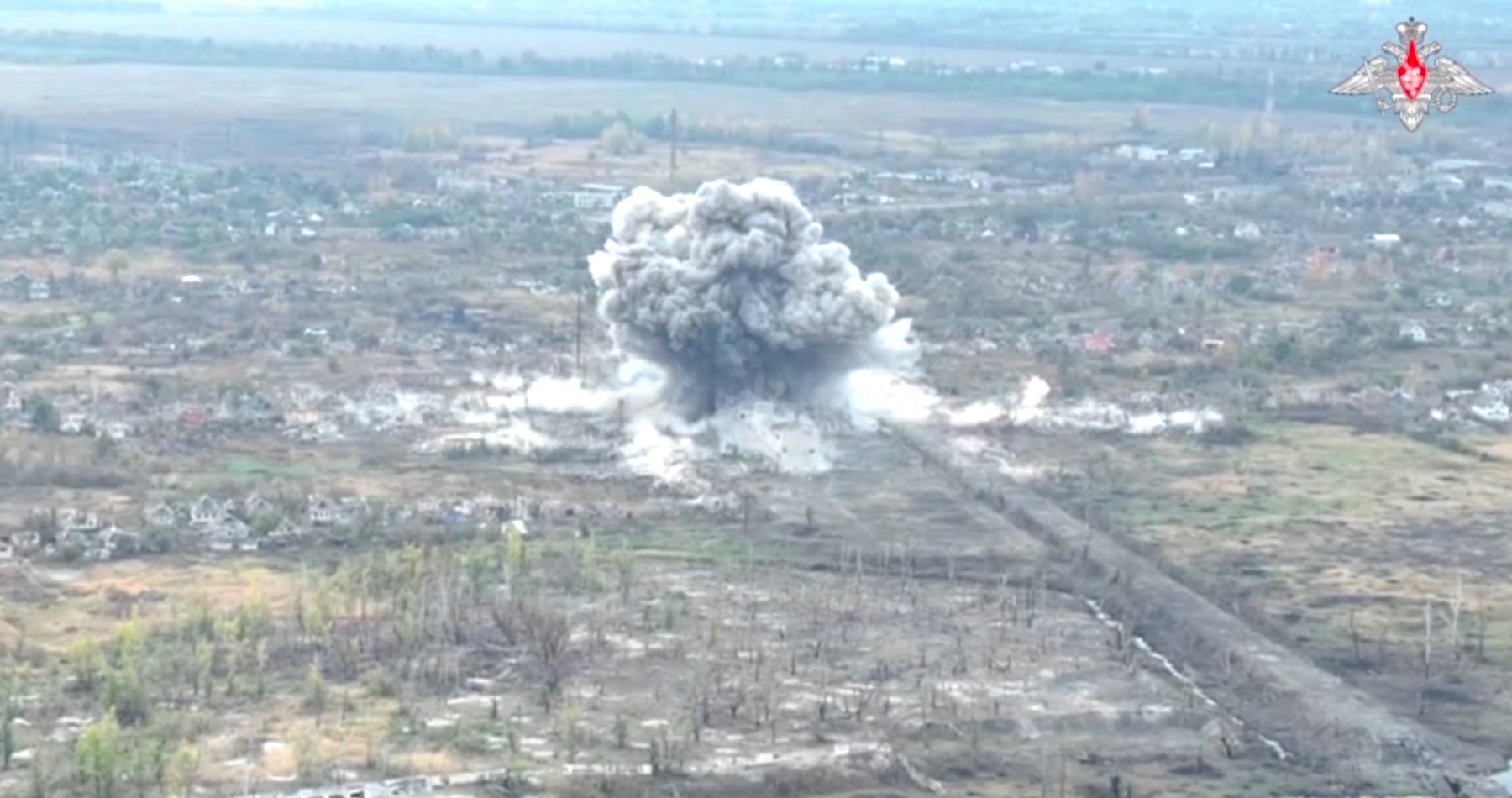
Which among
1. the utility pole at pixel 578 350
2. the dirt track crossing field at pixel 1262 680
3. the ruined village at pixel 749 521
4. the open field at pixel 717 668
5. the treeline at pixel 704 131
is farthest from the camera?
the treeline at pixel 704 131

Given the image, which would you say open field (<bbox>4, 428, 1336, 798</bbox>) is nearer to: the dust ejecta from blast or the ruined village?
the ruined village

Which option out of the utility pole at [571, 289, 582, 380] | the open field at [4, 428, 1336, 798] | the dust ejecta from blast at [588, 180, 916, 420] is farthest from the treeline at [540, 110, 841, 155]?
the open field at [4, 428, 1336, 798]

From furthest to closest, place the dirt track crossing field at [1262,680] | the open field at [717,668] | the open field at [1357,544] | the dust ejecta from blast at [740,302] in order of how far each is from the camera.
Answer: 1. the dust ejecta from blast at [740,302]
2. the open field at [1357,544]
3. the dirt track crossing field at [1262,680]
4. the open field at [717,668]

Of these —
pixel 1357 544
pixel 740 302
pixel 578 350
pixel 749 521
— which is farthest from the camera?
pixel 578 350

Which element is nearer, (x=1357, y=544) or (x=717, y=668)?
(x=717, y=668)

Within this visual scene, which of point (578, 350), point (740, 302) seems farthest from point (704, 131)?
point (740, 302)

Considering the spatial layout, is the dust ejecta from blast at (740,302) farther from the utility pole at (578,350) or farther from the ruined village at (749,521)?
the utility pole at (578,350)

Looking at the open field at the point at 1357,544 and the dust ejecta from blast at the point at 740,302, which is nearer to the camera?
the open field at the point at 1357,544

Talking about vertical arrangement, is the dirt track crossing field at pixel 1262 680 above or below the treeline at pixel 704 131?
above

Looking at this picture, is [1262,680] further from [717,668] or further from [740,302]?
[740,302]

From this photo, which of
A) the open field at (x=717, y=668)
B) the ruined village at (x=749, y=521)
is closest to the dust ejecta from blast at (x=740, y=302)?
the ruined village at (x=749, y=521)
